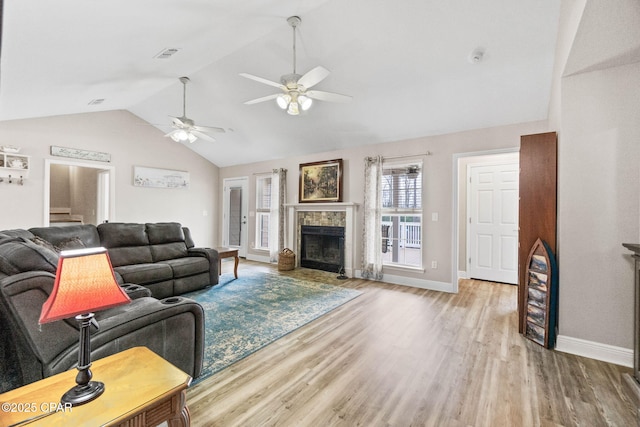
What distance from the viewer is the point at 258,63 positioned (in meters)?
3.80

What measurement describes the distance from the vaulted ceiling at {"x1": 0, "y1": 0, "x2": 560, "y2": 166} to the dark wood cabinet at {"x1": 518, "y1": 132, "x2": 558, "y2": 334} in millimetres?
1023

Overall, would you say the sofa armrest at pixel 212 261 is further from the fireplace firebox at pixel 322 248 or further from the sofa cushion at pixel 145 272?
the fireplace firebox at pixel 322 248

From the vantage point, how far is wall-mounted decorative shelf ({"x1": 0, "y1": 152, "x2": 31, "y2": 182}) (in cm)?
457

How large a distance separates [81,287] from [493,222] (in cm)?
548

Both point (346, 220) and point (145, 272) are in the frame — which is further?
point (346, 220)

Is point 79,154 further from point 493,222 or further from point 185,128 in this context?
point 493,222

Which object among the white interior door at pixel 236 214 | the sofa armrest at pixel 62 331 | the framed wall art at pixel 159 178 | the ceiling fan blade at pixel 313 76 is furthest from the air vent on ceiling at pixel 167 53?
the white interior door at pixel 236 214

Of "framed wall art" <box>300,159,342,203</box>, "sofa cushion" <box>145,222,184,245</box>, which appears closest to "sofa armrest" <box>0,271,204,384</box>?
"sofa cushion" <box>145,222,184,245</box>

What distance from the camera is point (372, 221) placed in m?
4.98

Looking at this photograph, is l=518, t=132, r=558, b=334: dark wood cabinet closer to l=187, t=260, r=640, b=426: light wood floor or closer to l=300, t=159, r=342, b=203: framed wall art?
l=187, t=260, r=640, b=426: light wood floor

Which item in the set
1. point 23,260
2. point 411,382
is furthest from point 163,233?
point 411,382

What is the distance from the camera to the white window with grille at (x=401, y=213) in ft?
15.5

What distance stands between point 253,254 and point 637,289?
6.41 metres

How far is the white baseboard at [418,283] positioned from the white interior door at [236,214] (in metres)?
3.93
